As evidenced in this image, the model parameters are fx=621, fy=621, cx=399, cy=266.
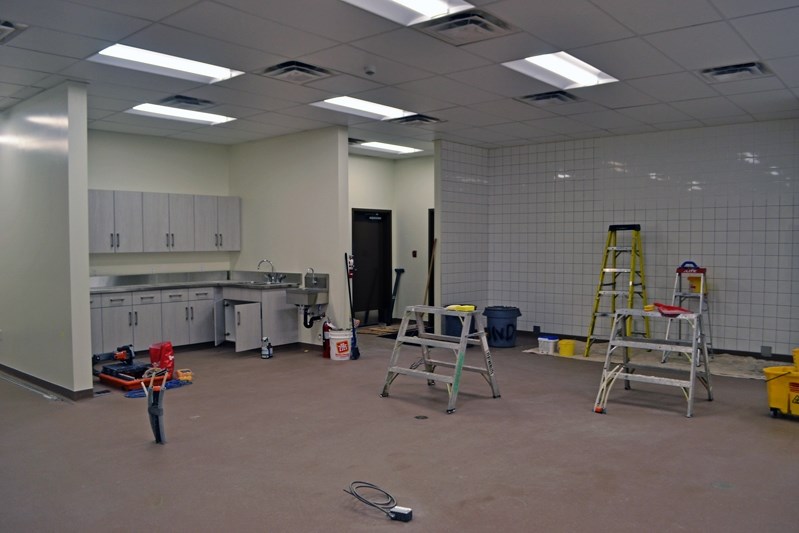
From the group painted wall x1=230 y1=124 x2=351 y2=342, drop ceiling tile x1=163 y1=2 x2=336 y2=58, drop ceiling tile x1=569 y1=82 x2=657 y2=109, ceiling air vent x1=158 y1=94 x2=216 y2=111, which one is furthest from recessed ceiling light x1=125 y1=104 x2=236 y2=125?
drop ceiling tile x1=569 y1=82 x2=657 y2=109

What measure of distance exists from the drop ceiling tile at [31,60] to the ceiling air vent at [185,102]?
1.18 m

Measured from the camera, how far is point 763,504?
10.9 feet

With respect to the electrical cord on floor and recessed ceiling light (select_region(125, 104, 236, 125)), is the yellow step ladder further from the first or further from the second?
recessed ceiling light (select_region(125, 104, 236, 125))

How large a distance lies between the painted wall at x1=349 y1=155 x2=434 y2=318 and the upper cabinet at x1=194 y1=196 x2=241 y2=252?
2.11m

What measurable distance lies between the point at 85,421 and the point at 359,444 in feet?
7.50

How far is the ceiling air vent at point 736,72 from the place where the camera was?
16.6 feet

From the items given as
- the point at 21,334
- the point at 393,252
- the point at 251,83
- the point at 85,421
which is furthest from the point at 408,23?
the point at 393,252

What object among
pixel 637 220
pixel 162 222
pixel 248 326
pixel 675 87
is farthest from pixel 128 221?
pixel 637 220

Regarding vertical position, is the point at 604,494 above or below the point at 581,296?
below

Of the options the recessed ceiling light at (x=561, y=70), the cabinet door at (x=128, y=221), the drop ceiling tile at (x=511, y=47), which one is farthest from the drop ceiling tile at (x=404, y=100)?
the cabinet door at (x=128, y=221)

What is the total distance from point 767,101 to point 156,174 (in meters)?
7.18

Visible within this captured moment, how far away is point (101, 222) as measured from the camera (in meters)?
7.41

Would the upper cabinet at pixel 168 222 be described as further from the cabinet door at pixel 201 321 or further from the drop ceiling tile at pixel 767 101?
the drop ceiling tile at pixel 767 101

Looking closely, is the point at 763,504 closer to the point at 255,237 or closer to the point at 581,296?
the point at 581,296
